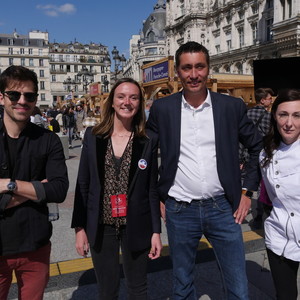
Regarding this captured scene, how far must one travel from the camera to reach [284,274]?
2162 mm

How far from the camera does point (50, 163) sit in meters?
1.94

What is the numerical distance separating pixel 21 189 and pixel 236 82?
486 inches

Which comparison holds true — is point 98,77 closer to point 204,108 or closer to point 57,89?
point 57,89

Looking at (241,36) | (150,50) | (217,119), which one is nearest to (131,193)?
(217,119)

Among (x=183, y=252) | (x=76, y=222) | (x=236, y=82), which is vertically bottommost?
(x=183, y=252)

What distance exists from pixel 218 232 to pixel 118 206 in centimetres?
73

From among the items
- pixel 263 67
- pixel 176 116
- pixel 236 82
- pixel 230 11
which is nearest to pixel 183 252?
pixel 176 116

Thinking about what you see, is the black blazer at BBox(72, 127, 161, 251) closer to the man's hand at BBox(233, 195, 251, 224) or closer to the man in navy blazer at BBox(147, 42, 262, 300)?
the man in navy blazer at BBox(147, 42, 262, 300)

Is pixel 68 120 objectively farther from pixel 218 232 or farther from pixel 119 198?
pixel 218 232

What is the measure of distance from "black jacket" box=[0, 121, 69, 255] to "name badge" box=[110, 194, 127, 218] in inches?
15.1

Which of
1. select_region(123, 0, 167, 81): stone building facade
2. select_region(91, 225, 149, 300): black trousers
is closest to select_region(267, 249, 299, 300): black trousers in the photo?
select_region(91, 225, 149, 300): black trousers

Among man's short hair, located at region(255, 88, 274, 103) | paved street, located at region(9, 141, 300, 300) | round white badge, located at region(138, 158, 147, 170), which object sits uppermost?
man's short hair, located at region(255, 88, 274, 103)

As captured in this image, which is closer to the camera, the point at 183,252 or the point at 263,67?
the point at 183,252

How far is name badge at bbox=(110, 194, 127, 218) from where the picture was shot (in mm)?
2195
